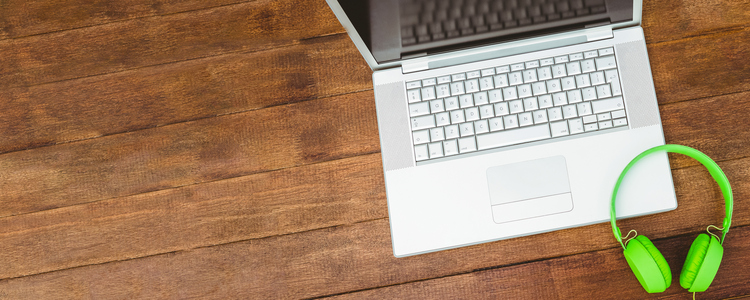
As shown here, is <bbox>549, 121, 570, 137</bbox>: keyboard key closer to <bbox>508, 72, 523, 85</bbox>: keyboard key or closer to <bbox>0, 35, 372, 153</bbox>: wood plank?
<bbox>508, 72, 523, 85</bbox>: keyboard key

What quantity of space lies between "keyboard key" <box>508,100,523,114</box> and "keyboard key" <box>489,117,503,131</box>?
3cm

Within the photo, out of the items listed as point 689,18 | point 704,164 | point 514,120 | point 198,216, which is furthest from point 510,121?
point 198,216

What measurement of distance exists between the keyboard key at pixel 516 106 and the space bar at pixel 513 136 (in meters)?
0.03

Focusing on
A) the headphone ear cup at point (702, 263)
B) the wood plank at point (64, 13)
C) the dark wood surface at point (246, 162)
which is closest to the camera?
the headphone ear cup at point (702, 263)

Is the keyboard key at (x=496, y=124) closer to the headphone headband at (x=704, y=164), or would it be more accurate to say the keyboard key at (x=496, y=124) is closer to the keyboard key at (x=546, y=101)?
the keyboard key at (x=546, y=101)

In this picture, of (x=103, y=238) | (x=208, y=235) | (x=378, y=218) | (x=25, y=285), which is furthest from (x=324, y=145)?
(x=25, y=285)

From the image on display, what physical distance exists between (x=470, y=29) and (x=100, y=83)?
0.72 metres

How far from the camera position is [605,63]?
74 cm

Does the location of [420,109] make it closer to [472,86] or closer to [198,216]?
[472,86]

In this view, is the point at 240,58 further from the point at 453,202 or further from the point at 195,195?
the point at 453,202

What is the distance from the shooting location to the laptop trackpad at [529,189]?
73 cm

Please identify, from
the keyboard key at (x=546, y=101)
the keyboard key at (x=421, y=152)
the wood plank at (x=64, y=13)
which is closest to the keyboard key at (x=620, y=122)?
the keyboard key at (x=546, y=101)

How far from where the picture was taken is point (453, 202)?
0.75 metres

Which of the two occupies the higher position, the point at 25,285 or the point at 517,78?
the point at 517,78
